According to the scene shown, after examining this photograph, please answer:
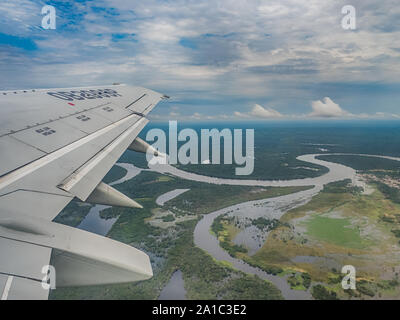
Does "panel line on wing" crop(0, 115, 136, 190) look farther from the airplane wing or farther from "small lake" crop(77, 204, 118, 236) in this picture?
"small lake" crop(77, 204, 118, 236)

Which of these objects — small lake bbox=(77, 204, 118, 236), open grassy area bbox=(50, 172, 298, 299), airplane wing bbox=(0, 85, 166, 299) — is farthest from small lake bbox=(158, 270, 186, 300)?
airplane wing bbox=(0, 85, 166, 299)

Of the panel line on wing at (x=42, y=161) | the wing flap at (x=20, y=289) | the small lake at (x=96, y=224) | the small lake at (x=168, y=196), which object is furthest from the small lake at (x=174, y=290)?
the small lake at (x=168, y=196)

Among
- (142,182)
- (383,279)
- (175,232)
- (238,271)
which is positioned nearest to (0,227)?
(238,271)

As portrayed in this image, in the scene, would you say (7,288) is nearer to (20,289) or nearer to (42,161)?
(20,289)

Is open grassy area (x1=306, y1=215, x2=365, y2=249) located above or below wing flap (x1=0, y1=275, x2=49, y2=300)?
below

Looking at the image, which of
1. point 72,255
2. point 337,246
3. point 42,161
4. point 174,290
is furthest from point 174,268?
point 72,255

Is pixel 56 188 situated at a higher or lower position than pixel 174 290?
higher

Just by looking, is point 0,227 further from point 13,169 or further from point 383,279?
point 383,279

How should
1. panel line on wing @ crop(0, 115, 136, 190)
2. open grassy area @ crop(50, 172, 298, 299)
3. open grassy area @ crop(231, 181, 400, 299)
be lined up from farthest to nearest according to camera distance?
open grassy area @ crop(231, 181, 400, 299)
open grassy area @ crop(50, 172, 298, 299)
panel line on wing @ crop(0, 115, 136, 190)
